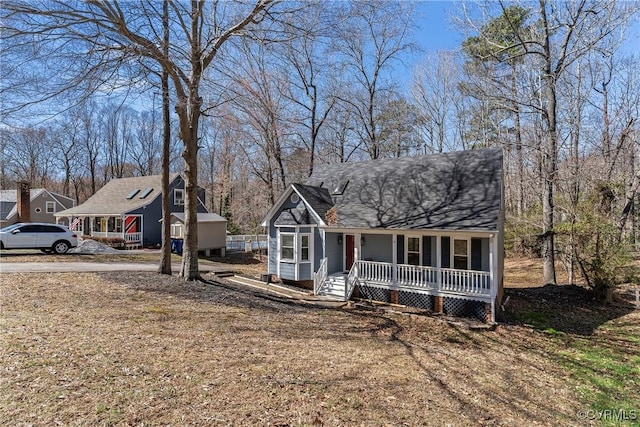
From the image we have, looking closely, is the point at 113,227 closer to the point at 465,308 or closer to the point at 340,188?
the point at 340,188

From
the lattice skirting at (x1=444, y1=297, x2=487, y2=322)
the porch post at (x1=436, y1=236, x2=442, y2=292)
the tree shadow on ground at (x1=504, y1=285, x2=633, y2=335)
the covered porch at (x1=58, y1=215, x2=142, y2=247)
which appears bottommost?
the tree shadow on ground at (x1=504, y1=285, x2=633, y2=335)

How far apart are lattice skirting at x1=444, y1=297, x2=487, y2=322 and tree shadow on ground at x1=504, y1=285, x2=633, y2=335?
3.66 ft

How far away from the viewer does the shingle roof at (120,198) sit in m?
29.1

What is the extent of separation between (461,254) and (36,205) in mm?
44787

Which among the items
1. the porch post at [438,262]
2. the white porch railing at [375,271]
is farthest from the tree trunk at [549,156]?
the white porch railing at [375,271]

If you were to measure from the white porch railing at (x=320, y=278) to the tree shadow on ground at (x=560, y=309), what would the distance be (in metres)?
6.75

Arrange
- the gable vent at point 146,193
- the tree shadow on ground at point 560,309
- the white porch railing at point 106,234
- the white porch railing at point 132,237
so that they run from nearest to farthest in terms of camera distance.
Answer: the tree shadow on ground at point 560,309, the white porch railing at point 132,237, the white porch railing at point 106,234, the gable vent at point 146,193

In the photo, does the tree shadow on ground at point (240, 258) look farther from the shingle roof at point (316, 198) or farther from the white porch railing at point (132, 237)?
the shingle roof at point (316, 198)

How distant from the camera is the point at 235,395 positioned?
16.5ft

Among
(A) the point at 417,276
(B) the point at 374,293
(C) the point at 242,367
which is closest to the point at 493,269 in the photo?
(A) the point at 417,276

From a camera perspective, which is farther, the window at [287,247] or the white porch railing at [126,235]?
the white porch railing at [126,235]

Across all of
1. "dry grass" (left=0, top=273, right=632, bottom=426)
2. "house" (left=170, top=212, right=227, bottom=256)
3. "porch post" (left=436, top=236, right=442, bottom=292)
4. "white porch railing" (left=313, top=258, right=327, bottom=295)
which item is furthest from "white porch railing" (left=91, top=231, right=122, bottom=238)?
"porch post" (left=436, top=236, right=442, bottom=292)

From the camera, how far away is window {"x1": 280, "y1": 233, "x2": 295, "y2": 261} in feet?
52.6

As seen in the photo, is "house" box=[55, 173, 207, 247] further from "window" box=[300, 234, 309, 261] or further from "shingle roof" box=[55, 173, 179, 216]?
"window" box=[300, 234, 309, 261]
